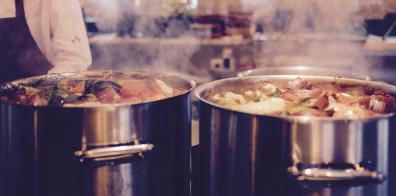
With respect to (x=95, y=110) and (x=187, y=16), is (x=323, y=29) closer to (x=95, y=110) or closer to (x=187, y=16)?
(x=187, y=16)

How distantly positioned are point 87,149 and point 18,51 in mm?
1877

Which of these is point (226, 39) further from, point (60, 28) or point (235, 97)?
point (235, 97)

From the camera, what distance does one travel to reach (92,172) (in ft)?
4.37

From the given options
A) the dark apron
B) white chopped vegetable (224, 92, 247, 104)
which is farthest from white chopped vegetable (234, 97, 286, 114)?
the dark apron

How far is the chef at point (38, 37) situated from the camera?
290 cm

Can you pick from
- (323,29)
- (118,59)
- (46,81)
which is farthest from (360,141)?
(118,59)

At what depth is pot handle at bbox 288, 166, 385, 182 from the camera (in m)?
1.18

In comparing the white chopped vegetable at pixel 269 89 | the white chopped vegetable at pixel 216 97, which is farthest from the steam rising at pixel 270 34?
the white chopped vegetable at pixel 216 97

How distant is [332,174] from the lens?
1.18 meters

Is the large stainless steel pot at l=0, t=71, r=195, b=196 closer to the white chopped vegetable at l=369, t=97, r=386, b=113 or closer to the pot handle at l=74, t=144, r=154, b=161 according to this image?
the pot handle at l=74, t=144, r=154, b=161

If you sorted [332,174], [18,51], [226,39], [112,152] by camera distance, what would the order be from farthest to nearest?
[226,39]
[18,51]
[112,152]
[332,174]

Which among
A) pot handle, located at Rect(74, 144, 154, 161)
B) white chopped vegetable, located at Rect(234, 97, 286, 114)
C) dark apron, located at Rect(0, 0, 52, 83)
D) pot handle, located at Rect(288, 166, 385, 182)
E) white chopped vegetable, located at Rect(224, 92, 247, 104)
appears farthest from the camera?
dark apron, located at Rect(0, 0, 52, 83)

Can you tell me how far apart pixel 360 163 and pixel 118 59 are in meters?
4.52

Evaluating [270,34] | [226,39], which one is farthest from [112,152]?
[270,34]
